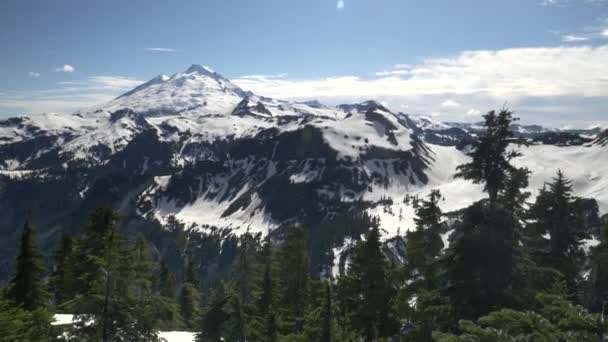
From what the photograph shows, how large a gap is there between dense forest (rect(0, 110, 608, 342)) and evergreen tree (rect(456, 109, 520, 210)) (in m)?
0.05

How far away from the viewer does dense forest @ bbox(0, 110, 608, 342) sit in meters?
14.9

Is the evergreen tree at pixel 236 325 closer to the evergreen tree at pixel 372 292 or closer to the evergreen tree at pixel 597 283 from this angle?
the evergreen tree at pixel 372 292

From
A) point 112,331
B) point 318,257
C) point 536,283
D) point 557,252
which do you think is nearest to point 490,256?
point 536,283

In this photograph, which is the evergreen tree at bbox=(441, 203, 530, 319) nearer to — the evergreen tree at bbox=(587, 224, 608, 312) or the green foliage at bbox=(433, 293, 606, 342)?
the green foliage at bbox=(433, 293, 606, 342)

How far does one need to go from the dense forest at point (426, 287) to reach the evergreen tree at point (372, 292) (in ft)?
0.25

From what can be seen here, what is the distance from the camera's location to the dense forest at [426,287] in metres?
14.9

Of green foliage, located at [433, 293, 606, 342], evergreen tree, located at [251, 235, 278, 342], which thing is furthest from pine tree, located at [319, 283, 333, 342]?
green foliage, located at [433, 293, 606, 342]

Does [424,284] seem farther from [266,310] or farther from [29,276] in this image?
[29,276]

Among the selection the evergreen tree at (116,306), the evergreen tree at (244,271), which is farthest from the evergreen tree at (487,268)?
the evergreen tree at (244,271)

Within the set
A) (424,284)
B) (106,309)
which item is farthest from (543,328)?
(106,309)

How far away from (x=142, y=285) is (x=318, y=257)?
523ft

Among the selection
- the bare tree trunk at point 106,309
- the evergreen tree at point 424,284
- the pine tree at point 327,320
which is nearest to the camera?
the bare tree trunk at point 106,309

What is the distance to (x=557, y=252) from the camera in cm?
2969

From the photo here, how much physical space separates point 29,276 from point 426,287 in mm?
33108
